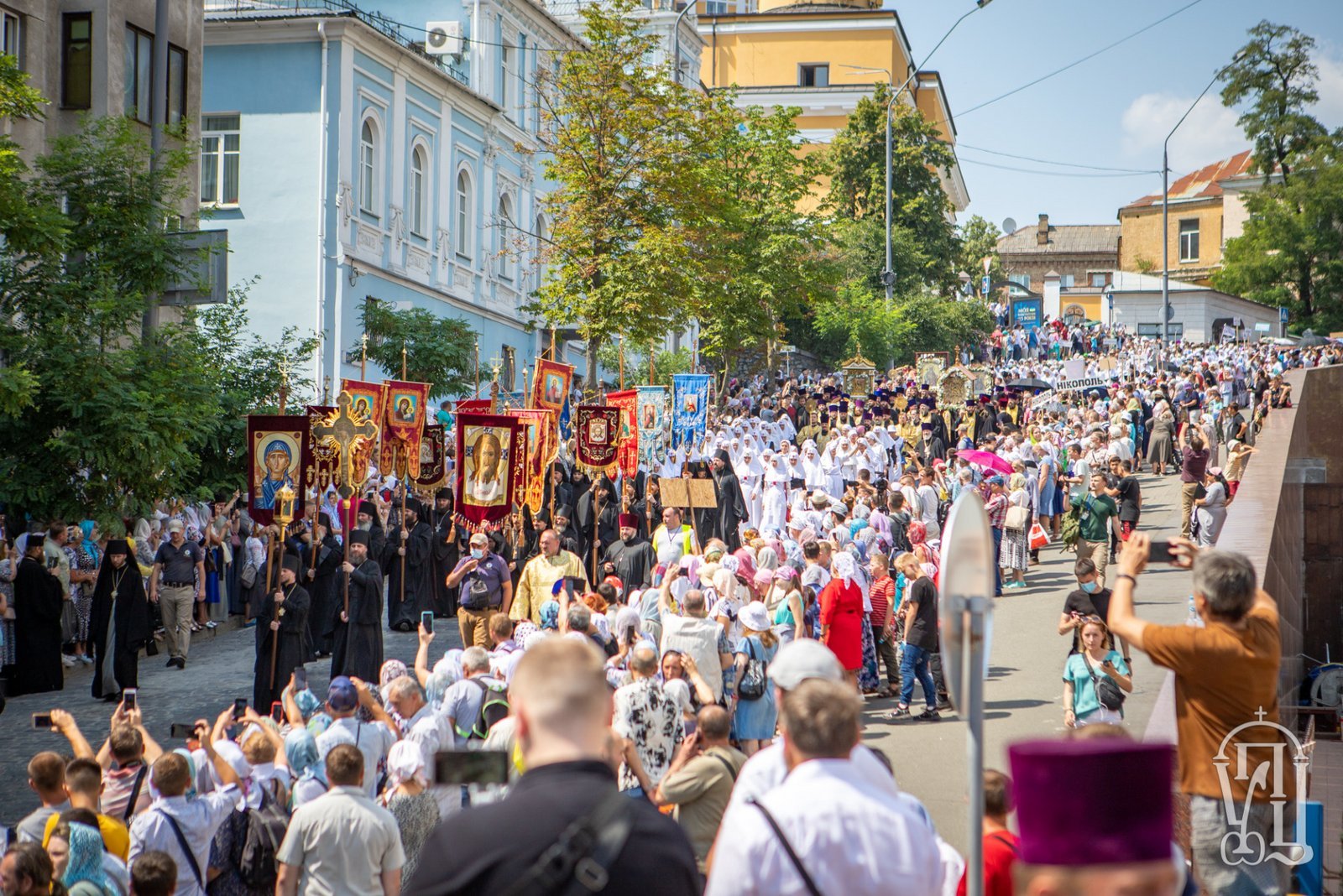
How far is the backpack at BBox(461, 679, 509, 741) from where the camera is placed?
977cm

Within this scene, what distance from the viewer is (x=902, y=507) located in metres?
20.4

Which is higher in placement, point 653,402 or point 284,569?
point 653,402

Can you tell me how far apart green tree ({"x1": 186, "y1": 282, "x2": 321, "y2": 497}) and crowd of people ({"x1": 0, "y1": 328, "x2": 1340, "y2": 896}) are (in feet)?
2.53

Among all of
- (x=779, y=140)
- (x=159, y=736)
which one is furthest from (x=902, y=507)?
(x=779, y=140)

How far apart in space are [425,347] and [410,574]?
11.1 metres

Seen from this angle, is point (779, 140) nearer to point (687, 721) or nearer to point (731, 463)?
point (731, 463)

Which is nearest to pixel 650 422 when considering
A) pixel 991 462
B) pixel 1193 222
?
pixel 991 462

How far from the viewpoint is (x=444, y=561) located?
19.9 m

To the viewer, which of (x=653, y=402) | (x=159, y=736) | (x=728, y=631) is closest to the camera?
(x=728, y=631)

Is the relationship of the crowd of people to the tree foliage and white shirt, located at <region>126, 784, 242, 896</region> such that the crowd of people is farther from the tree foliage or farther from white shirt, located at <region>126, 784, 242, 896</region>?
the tree foliage

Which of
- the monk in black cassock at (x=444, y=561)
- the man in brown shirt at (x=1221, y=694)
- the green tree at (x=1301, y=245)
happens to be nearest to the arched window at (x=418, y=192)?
the monk in black cassock at (x=444, y=561)

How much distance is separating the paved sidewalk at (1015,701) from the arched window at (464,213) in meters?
21.4

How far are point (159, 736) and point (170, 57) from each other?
53.3 ft

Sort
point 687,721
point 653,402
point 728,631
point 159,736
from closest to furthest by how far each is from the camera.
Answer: point 687,721
point 728,631
point 159,736
point 653,402
